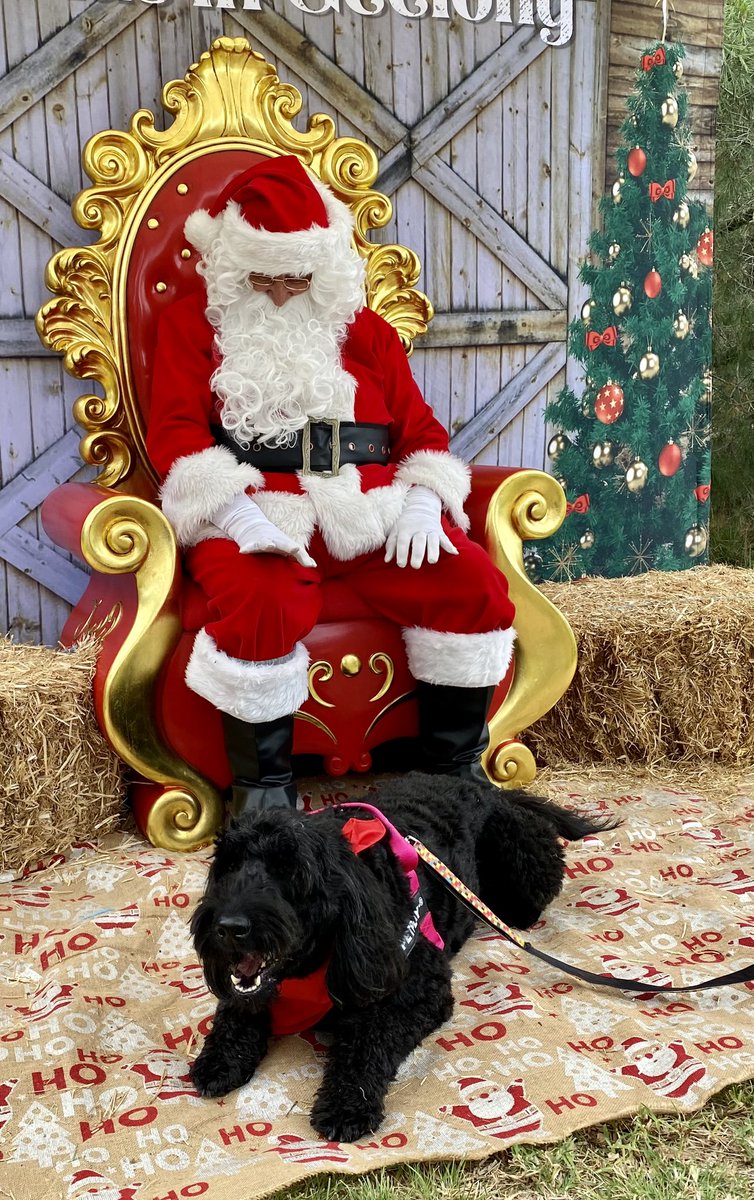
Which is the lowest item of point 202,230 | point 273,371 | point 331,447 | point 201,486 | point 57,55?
point 201,486

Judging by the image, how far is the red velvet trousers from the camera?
8.61 feet

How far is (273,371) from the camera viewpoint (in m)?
2.93

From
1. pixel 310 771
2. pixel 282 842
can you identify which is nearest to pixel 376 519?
pixel 310 771

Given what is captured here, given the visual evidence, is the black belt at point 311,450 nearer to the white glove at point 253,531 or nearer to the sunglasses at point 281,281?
the white glove at point 253,531

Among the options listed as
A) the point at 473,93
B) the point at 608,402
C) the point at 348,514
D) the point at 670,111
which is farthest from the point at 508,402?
the point at 348,514

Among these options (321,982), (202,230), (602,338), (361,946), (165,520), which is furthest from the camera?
(602,338)

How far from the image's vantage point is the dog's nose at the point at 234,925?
1572 millimetres

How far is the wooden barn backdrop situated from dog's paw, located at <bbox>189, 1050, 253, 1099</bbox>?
2.24 meters

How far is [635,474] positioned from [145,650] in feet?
8.05

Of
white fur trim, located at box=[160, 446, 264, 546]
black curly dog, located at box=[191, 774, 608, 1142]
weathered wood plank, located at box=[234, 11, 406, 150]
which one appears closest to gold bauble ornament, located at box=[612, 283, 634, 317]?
weathered wood plank, located at box=[234, 11, 406, 150]

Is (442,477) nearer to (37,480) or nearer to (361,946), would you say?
(37,480)

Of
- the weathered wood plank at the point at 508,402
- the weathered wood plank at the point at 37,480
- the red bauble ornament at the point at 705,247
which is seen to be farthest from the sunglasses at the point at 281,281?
the red bauble ornament at the point at 705,247

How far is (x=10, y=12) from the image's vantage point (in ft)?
11.2

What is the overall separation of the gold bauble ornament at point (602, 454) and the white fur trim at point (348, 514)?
1746mm
